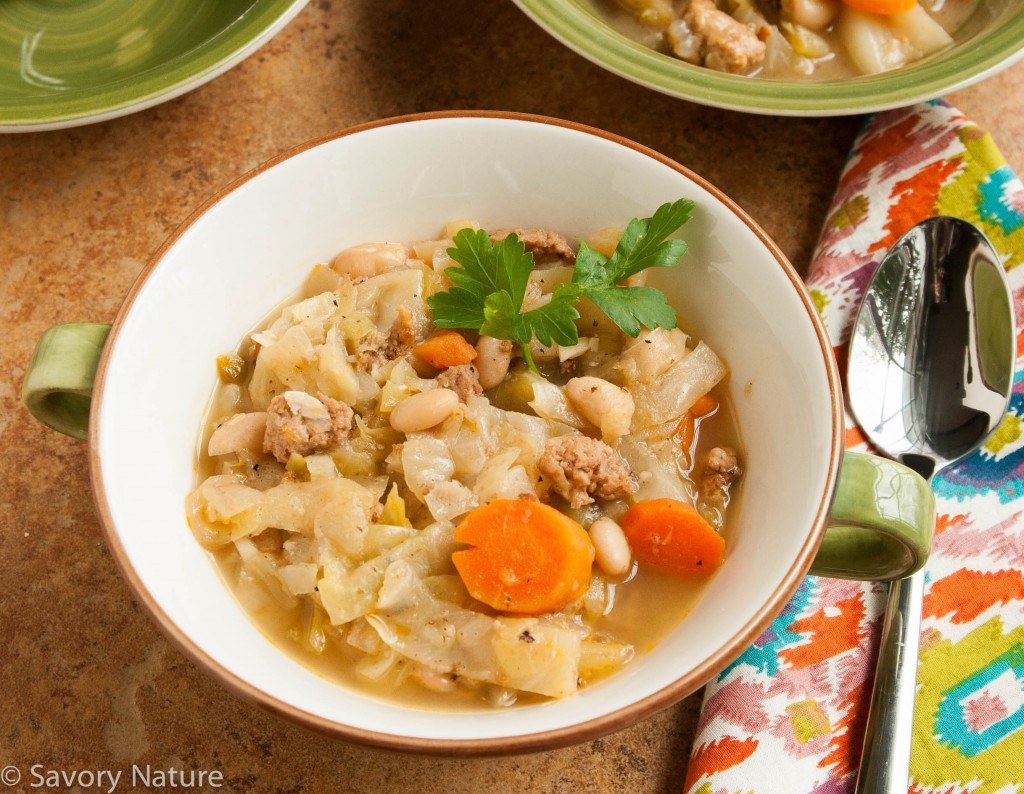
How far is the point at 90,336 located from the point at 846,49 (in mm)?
2555

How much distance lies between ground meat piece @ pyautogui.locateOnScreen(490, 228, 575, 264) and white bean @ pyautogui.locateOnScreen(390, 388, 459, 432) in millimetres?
498

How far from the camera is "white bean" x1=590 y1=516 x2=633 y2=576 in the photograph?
221cm

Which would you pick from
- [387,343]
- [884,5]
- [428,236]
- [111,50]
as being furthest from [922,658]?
[111,50]

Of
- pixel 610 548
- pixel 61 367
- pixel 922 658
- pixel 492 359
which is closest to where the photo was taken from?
pixel 61 367

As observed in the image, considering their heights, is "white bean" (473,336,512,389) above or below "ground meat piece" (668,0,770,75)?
below

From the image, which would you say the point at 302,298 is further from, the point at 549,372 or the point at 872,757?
the point at 872,757

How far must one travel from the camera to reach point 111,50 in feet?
11.0

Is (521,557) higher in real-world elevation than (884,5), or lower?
lower

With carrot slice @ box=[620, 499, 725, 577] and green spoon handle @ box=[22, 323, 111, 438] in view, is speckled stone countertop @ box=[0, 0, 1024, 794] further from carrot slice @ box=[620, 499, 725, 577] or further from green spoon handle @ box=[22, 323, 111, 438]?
green spoon handle @ box=[22, 323, 111, 438]

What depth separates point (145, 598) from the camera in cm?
190

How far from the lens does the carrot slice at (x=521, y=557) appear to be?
6.97ft

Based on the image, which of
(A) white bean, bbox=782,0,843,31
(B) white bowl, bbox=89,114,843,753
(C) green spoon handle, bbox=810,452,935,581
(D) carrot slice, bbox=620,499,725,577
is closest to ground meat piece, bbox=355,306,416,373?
(B) white bowl, bbox=89,114,843,753

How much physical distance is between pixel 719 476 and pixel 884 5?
6.00 feet

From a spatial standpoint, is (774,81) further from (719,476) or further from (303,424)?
(303,424)
